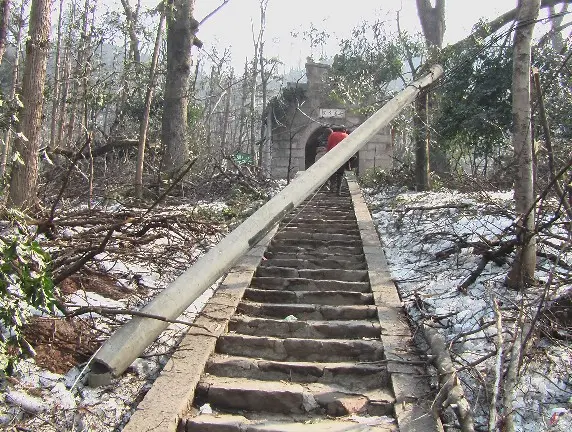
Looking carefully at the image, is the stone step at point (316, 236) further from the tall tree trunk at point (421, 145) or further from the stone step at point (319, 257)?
the tall tree trunk at point (421, 145)

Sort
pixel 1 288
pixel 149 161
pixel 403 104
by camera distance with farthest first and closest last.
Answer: pixel 149 161 → pixel 403 104 → pixel 1 288

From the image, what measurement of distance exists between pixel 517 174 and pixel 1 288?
4622 millimetres

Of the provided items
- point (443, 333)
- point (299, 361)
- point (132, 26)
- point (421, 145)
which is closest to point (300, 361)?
point (299, 361)

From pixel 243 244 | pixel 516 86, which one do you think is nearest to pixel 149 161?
pixel 243 244

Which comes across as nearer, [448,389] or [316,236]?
[448,389]

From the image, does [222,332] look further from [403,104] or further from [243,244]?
[403,104]

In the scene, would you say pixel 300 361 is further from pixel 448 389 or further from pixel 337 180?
pixel 337 180

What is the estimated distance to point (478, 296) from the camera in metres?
5.21

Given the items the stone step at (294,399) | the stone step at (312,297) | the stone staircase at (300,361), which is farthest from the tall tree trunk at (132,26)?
the stone step at (294,399)

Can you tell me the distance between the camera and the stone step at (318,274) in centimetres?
662

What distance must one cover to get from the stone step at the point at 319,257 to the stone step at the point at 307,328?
6.63 feet

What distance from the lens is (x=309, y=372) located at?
14.4 feet

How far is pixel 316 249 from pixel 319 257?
537mm

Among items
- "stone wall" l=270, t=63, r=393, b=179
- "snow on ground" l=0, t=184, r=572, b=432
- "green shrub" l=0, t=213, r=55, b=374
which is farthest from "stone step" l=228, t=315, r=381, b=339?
"stone wall" l=270, t=63, r=393, b=179
